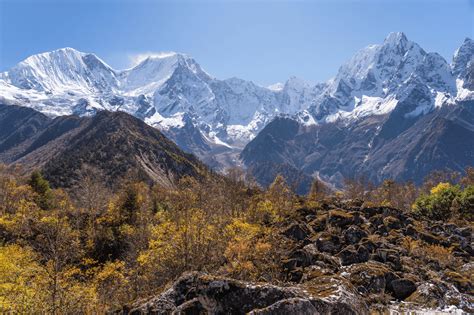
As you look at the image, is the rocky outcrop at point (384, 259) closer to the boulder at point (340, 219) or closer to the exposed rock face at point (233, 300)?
the boulder at point (340, 219)

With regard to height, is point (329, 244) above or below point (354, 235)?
below

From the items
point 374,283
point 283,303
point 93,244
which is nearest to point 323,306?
point 283,303

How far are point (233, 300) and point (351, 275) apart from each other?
22092 millimetres

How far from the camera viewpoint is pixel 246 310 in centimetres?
1612

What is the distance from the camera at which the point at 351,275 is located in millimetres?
35406

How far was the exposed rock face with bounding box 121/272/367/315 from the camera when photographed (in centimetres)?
1536

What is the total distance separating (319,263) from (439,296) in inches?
454

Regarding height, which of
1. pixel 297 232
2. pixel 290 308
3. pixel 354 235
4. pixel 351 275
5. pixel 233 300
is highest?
pixel 297 232

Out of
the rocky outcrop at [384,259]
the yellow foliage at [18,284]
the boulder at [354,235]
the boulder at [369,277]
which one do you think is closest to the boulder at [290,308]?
the rocky outcrop at [384,259]

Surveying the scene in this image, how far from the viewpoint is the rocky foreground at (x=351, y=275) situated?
16281 millimetres

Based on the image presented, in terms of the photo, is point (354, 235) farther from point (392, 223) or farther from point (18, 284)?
point (18, 284)

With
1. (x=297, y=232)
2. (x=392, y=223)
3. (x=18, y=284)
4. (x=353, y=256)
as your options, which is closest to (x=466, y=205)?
(x=392, y=223)

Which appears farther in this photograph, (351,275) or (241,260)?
(241,260)

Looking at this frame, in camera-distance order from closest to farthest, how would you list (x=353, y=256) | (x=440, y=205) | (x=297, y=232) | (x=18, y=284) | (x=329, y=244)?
(x=18, y=284) → (x=353, y=256) → (x=329, y=244) → (x=297, y=232) → (x=440, y=205)
